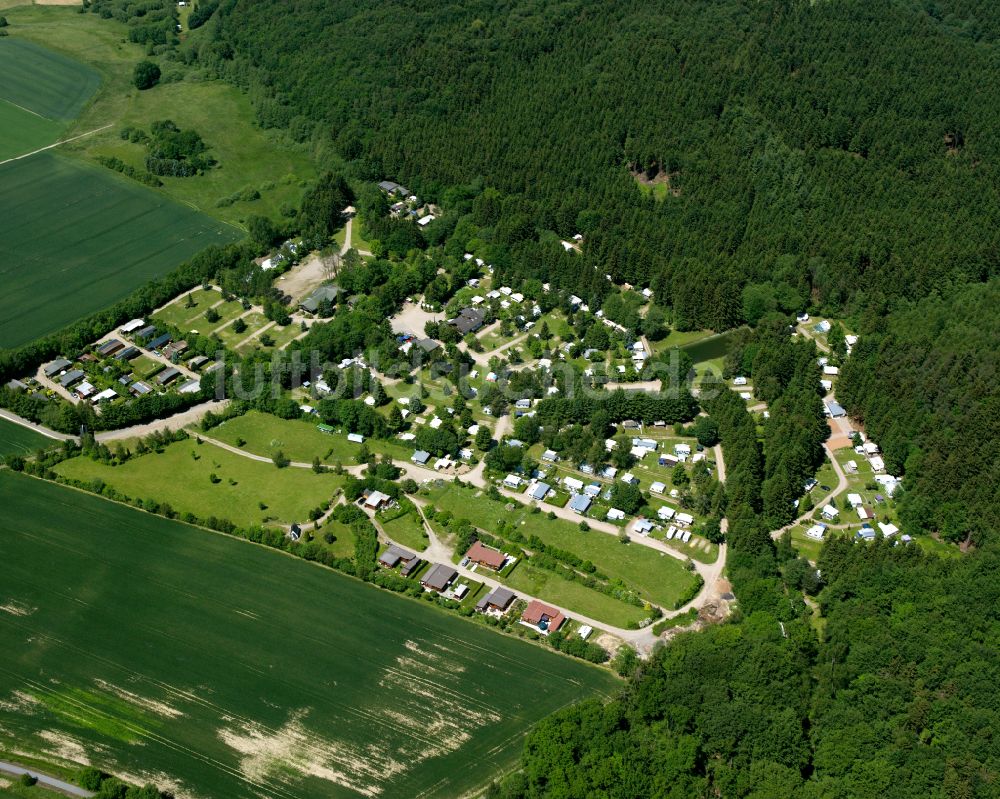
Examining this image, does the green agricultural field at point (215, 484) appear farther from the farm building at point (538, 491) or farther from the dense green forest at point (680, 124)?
the dense green forest at point (680, 124)

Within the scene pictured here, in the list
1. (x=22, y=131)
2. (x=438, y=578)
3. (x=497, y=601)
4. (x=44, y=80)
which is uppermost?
(x=44, y=80)

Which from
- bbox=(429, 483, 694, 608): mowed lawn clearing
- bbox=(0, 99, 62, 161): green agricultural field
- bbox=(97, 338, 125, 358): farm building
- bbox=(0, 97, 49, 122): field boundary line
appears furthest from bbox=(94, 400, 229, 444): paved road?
bbox=(0, 97, 49, 122): field boundary line

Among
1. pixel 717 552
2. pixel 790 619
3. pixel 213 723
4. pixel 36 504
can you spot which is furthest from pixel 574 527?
pixel 36 504

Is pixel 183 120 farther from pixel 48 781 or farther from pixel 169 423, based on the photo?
pixel 48 781

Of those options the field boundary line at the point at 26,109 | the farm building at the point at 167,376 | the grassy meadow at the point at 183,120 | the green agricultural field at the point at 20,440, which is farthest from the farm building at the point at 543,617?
the field boundary line at the point at 26,109

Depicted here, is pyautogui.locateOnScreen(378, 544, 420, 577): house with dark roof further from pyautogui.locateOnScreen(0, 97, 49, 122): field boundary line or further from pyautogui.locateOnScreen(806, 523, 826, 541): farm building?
pyautogui.locateOnScreen(0, 97, 49, 122): field boundary line

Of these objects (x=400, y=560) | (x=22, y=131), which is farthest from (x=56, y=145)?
(x=400, y=560)

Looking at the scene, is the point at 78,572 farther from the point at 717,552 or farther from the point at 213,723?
the point at 717,552
